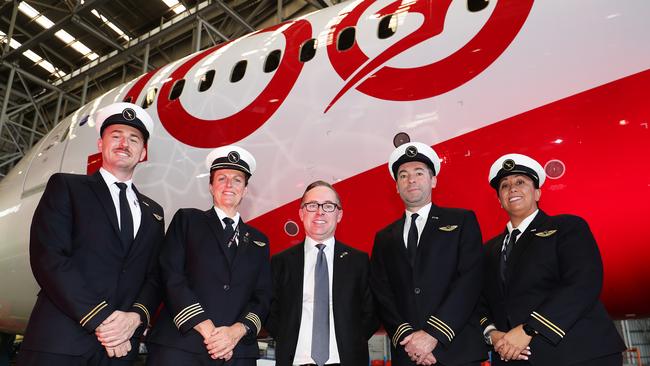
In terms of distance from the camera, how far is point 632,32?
3236 millimetres

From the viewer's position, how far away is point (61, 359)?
93.2 inches

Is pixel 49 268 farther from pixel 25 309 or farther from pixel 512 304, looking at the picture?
pixel 25 309

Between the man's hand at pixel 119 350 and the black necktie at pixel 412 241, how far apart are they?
155 cm

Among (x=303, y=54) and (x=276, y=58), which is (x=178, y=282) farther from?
(x=276, y=58)

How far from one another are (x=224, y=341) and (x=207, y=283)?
1.15 feet

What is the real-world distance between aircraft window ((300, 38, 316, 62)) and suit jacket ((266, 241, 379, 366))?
7.20 feet

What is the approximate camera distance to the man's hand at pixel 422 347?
97.7 inches

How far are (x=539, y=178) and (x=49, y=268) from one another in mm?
2658

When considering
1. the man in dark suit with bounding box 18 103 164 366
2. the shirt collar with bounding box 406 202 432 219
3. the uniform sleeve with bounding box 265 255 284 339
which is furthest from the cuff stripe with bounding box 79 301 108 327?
the shirt collar with bounding box 406 202 432 219

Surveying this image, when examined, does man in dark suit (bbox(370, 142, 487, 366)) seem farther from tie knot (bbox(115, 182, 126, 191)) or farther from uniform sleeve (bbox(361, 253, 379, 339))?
tie knot (bbox(115, 182, 126, 191))

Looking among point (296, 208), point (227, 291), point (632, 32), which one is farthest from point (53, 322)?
point (632, 32)

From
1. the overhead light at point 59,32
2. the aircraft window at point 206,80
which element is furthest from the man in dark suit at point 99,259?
the overhead light at point 59,32

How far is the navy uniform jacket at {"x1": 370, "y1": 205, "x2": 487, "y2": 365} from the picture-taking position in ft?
8.29

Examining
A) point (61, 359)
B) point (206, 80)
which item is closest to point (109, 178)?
point (61, 359)
